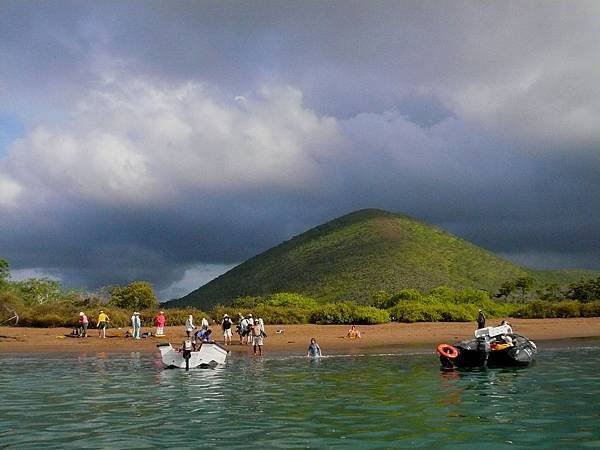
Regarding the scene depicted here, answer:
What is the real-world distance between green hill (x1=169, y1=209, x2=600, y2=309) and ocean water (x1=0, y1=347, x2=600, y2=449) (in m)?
78.8

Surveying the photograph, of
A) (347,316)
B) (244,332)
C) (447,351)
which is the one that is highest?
(347,316)

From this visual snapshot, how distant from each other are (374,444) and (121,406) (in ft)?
31.6

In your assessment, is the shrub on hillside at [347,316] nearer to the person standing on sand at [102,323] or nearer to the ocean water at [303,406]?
the person standing on sand at [102,323]

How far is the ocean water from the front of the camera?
15.8 metres

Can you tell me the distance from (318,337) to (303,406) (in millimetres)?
31485

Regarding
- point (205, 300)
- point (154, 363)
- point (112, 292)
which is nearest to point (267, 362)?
point (154, 363)

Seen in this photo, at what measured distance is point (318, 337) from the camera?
5206cm

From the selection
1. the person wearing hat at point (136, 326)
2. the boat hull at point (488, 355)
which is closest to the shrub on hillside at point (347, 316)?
the person wearing hat at point (136, 326)

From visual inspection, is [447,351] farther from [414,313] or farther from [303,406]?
[414,313]

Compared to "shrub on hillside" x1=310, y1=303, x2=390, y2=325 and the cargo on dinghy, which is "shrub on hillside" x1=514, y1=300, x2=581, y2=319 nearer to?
"shrub on hillside" x1=310, y1=303, x2=390, y2=325

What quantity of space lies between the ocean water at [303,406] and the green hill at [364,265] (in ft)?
259

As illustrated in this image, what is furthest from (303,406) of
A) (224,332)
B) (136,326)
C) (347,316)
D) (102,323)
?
(347,316)

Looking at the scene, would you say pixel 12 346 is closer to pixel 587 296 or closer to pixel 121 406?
pixel 121 406

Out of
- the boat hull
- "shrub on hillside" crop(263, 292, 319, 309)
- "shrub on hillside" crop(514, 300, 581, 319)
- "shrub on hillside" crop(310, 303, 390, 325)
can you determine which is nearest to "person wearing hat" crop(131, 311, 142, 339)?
"shrub on hillside" crop(310, 303, 390, 325)
